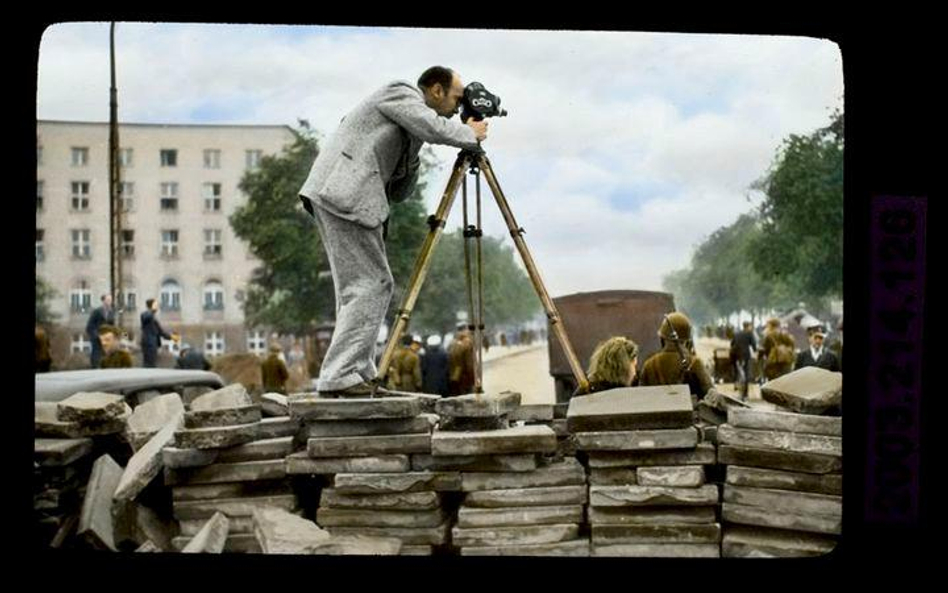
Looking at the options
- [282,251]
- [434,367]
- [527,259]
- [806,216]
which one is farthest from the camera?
[282,251]

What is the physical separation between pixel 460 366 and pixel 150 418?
5077mm

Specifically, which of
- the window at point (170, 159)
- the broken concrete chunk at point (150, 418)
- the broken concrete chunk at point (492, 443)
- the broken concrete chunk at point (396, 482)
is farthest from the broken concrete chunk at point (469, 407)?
the window at point (170, 159)

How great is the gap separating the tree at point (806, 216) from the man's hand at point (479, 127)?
4.49ft

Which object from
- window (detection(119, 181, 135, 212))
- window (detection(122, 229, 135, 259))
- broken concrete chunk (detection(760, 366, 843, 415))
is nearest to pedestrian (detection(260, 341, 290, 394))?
window (detection(122, 229, 135, 259))

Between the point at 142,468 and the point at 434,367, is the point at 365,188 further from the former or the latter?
the point at 434,367

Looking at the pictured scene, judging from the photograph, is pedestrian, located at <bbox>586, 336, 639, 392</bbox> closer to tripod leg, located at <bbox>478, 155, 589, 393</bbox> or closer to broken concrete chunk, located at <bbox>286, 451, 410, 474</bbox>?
tripod leg, located at <bbox>478, 155, 589, 393</bbox>

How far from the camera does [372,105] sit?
3697 mm

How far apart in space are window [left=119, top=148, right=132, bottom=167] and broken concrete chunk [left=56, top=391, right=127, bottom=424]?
1.40 meters

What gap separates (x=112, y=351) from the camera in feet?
16.7

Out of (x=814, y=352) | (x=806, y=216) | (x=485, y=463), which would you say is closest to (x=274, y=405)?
(x=485, y=463)

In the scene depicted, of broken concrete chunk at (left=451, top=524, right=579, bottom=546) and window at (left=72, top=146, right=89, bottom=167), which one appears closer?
broken concrete chunk at (left=451, top=524, right=579, bottom=546)

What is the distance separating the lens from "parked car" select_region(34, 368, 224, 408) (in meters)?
4.43

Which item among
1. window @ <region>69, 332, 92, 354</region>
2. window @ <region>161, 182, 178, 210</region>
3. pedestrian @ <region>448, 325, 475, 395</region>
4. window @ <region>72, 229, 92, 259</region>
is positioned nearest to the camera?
window @ <region>72, 229, 92, 259</region>

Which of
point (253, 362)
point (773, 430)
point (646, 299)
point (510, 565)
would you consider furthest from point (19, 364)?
point (646, 299)
